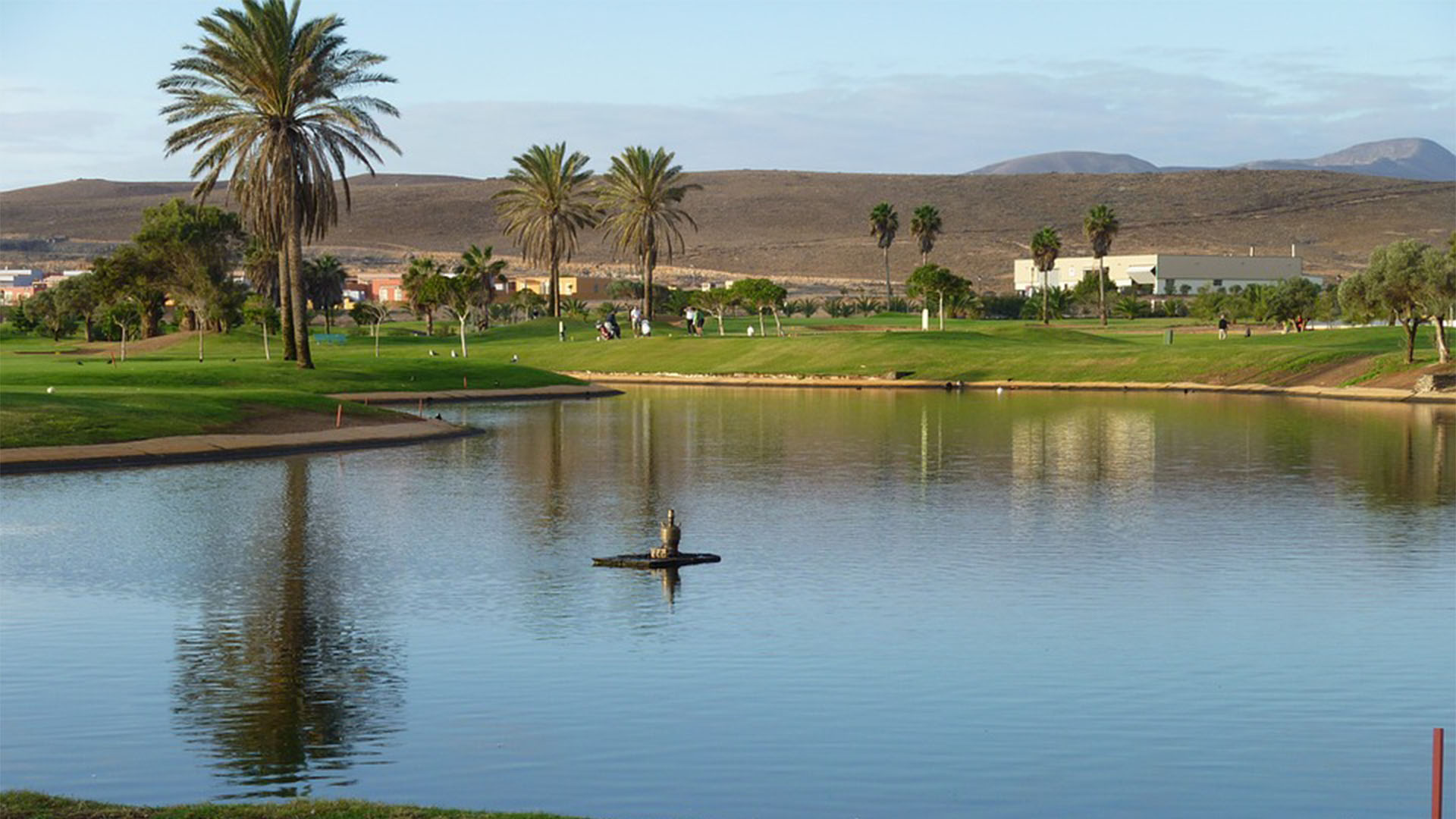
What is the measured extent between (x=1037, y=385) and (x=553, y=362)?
3301 centimetres

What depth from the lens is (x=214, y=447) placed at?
1976 inches

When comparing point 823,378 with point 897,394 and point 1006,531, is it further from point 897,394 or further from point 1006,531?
point 1006,531

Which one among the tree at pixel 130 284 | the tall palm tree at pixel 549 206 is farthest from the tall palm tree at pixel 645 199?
the tree at pixel 130 284

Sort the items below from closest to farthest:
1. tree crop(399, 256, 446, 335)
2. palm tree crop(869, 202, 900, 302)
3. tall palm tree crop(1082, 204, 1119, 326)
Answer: tree crop(399, 256, 446, 335) < tall palm tree crop(1082, 204, 1119, 326) < palm tree crop(869, 202, 900, 302)

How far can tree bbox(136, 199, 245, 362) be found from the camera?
376 ft

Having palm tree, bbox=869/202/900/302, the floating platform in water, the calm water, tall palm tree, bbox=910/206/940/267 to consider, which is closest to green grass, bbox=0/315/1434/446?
the calm water

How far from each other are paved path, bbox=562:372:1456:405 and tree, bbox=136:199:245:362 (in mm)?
27081

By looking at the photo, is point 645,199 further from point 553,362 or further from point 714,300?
point 553,362

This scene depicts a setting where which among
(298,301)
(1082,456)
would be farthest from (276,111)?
(1082,456)

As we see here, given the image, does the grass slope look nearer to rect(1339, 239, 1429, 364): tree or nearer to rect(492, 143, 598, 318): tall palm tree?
rect(492, 143, 598, 318): tall palm tree

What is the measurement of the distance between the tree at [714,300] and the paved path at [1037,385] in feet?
83.2

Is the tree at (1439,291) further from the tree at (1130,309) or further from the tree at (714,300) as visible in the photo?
the tree at (1130,309)

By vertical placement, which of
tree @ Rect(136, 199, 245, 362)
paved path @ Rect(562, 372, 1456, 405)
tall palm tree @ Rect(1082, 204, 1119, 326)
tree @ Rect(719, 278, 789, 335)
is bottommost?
paved path @ Rect(562, 372, 1456, 405)

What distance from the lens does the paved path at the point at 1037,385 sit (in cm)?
8056
